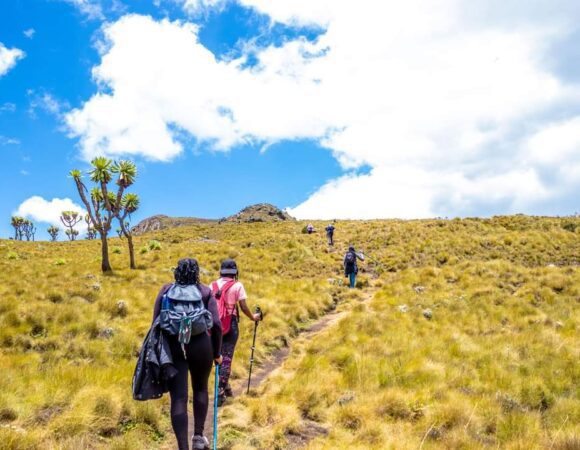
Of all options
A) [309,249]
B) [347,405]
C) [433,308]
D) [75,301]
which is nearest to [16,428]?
[347,405]

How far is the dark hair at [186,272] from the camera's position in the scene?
5035mm

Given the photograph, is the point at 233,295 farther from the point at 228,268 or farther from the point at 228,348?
the point at 228,348

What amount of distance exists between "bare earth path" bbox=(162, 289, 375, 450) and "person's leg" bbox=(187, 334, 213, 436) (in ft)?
4.02

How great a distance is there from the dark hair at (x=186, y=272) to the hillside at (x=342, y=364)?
8.14ft

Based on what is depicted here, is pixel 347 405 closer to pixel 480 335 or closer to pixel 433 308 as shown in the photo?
pixel 480 335

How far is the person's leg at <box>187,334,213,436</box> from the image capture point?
195 inches

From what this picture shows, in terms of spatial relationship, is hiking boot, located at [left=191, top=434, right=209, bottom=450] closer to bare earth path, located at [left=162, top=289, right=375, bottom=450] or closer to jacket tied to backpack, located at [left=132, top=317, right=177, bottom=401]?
jacket tied to backpack, located at [left=132, top=317, right=177, bottom=401]

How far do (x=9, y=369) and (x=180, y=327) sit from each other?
506 cm

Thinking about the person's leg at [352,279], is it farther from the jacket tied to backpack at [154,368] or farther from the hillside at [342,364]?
the jacket tied to backpack at [154,368]

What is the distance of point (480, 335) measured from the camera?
11875mm

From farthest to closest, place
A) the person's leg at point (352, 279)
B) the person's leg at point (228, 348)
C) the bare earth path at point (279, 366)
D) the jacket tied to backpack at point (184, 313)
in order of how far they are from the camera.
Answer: the person's leg at point (352, 279) < the person's leg at point (228, 348) < the bare earth path at point (279, 366) < the jacket tied to backpack at point (184, 313)

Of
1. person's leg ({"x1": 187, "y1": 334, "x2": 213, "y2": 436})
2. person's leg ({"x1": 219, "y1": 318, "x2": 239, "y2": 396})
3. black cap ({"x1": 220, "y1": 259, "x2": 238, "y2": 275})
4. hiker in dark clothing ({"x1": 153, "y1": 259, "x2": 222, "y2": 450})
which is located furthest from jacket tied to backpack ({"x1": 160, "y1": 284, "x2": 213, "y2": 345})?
person's leg ({"x1": 219, "y1": 318, "x2": 239, "y2": 396})

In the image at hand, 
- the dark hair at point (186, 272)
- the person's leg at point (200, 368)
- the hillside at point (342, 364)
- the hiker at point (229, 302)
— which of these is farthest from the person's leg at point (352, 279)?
the dark hair at point (186, 272)

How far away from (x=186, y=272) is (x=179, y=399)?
1.47 m
